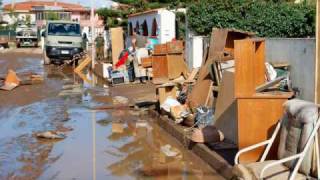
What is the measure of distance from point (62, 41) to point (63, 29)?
3.29 ft

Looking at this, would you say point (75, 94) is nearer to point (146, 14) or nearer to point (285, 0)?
point (285, 0)

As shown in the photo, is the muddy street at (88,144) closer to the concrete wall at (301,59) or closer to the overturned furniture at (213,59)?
the overturned furniture at (213,59)

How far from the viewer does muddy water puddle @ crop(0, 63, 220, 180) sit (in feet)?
27.4

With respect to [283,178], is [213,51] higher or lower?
A: higher

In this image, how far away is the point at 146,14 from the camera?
30.0 m

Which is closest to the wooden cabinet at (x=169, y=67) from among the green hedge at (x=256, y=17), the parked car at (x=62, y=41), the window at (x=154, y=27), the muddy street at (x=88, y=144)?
the muddy street at (x=88, y=144)

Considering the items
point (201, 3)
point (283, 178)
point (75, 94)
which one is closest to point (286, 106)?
point (283, 178)

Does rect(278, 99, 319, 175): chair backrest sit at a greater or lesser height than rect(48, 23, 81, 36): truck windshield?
lesser

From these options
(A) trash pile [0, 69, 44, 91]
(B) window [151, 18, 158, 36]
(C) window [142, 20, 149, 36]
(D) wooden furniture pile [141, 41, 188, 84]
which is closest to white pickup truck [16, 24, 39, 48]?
(C) window [142, 20, 149, 36]

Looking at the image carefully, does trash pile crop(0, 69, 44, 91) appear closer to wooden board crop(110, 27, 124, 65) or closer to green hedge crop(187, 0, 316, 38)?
wooden board crop(110, 27, 124, 65)

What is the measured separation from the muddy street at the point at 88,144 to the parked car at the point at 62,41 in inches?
607

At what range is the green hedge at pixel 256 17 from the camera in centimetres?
1764

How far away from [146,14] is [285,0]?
398 inches

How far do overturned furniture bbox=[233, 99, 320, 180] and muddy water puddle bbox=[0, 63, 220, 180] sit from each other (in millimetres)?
1465
